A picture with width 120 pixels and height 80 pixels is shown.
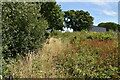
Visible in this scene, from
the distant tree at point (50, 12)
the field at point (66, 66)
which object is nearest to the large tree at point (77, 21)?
the distant tree at point (50, 12)

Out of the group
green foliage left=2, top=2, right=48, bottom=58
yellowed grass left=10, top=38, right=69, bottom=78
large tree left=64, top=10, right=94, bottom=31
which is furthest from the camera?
large tree left=64, top=10, right=94, bottom=31

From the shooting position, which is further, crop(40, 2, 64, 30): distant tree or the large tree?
the large tree

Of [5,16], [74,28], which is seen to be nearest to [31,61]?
[5,16]

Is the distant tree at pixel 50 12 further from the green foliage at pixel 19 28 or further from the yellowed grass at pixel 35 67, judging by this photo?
the yellowed grass at pixel 35 67

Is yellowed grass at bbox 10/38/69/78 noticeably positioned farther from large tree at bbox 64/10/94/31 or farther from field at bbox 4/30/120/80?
large tree at bbox 64/10/94/31

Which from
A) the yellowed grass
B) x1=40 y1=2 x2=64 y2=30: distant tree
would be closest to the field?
the yellowed grass

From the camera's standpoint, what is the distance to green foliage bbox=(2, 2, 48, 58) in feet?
16.3

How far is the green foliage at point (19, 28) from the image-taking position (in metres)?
4.97

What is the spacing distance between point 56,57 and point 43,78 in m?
1.87

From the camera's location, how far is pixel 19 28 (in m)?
5.61

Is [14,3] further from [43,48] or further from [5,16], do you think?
[43,48]

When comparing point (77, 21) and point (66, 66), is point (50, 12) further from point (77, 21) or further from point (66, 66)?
point (77, 21)

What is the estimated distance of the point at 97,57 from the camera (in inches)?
229

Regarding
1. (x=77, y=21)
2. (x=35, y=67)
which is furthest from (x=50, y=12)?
(x=77, y=21)
